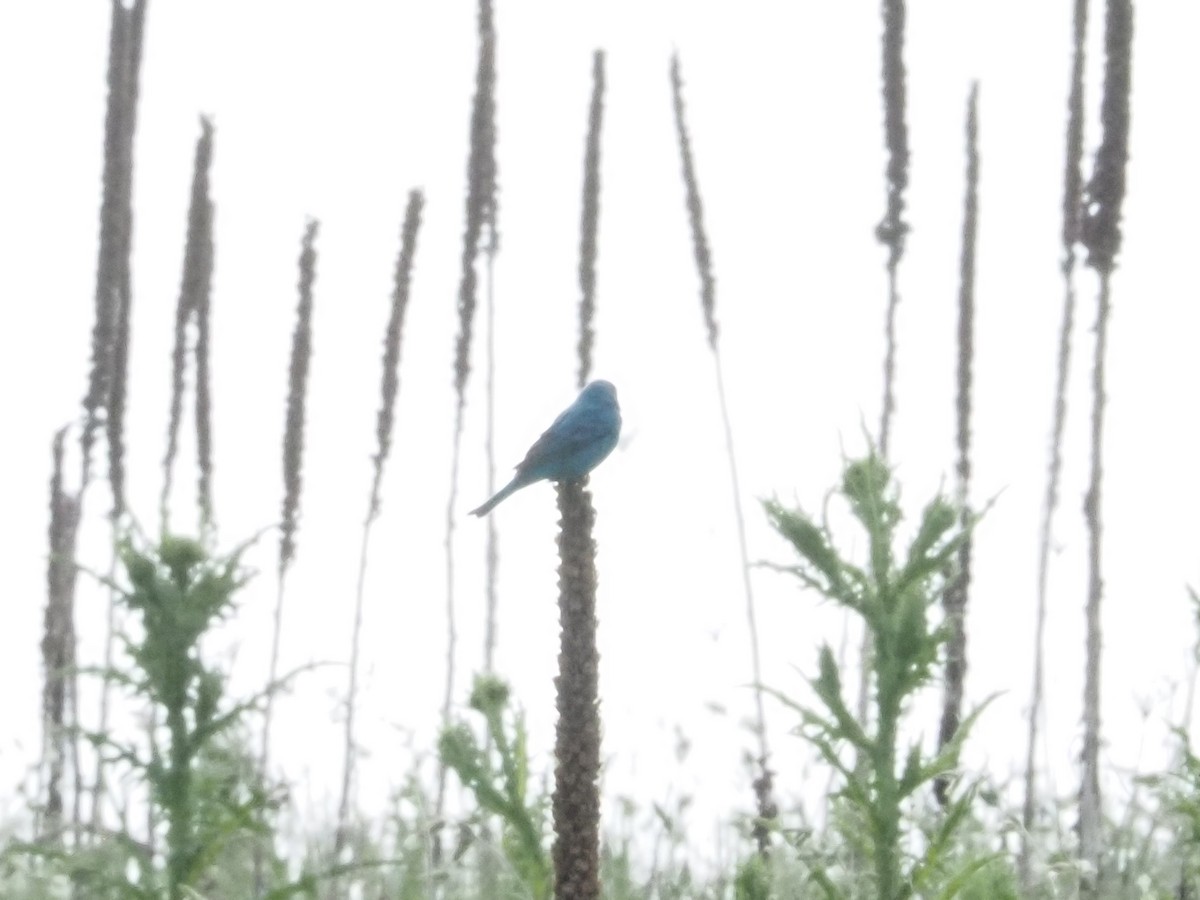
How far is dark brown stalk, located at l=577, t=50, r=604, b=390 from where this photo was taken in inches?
527

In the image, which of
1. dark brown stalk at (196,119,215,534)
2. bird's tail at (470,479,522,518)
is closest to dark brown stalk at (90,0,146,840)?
dark brown stalk at (196,119,215,534)

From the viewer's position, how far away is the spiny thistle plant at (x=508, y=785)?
24.5 feet

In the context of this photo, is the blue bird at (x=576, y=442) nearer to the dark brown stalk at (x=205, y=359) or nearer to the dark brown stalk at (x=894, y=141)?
the dark brown stalk at (x=894, y=141)

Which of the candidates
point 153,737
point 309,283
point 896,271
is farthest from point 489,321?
point 153,737

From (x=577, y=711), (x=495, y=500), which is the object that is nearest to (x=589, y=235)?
(x=495, y=500)

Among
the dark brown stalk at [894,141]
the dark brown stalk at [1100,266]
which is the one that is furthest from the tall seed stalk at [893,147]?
the dark brown stalk at [1100,266]

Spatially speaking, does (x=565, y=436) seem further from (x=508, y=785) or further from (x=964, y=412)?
(x=964, y=412)

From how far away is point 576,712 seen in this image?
6.23m

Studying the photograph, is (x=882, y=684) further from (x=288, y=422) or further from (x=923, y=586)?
(x=288, y=422)

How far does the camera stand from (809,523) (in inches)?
295

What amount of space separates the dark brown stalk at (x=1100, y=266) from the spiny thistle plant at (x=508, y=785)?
14.1 feet

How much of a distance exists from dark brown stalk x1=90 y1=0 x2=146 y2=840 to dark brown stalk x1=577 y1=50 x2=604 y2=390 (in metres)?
2.97

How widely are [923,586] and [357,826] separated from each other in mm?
5316

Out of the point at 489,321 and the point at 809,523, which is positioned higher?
the point at 489,321
